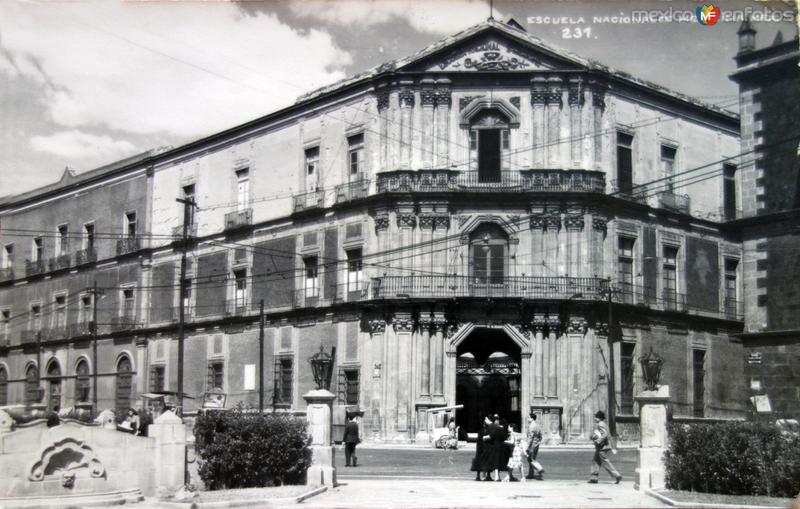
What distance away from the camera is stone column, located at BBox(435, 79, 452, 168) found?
37469mm

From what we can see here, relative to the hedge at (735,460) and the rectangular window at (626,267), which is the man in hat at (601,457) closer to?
the hedge at (735,460)

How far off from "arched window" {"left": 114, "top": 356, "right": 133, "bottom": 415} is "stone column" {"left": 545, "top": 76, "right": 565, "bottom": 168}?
849 inches

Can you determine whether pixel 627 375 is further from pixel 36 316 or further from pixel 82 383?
pixel 82 383

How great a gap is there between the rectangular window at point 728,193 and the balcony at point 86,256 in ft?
85.6

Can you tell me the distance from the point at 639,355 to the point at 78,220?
917 inches

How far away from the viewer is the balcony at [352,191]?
127 feet

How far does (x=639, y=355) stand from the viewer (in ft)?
126

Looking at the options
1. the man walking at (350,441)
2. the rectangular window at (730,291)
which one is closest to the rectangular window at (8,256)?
the man walking at (350,441)

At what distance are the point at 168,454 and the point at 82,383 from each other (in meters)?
30.1

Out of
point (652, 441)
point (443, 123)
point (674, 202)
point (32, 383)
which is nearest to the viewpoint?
point (652, 441)

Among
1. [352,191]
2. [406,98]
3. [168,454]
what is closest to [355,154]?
[352,191]

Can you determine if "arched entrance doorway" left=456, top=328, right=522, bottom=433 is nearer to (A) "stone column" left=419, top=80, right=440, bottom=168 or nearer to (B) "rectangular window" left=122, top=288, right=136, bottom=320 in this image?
(A) "stone column" left=419, top=80, right=440, bottom=168

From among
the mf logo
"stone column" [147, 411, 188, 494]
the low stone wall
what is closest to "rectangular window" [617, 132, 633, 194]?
the mf logo

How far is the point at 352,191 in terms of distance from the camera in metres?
39.1
